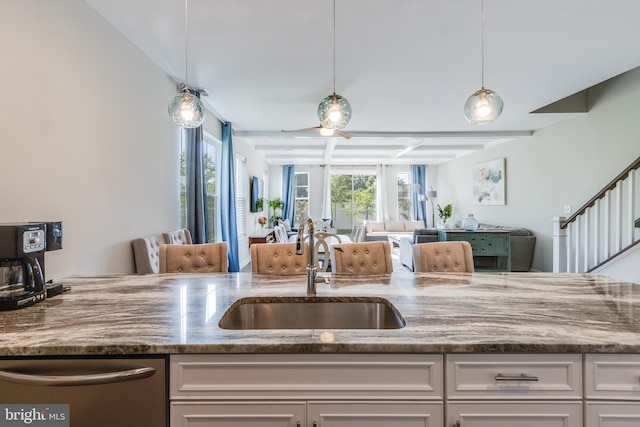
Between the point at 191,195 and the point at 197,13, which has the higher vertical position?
the point at 197,13

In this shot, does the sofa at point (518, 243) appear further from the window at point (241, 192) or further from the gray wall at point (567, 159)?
the window at point (241, 192)

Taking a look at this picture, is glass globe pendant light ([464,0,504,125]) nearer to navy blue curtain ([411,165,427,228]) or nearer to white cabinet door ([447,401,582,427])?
white cabinet door ([447,401,582,427])

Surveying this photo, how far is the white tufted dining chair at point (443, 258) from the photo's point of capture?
207cm

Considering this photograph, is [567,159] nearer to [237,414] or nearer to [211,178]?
[211,178]

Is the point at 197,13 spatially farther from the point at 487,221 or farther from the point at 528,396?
the point at 487,221

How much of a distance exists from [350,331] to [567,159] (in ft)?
18.5

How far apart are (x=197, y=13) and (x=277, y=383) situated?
2.44 m

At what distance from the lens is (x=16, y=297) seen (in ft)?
4.23

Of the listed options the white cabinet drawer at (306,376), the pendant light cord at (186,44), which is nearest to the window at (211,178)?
the pendant light cord at (186,44)

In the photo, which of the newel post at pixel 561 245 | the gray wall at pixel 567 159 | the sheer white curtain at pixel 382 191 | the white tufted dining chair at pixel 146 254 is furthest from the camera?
the sheer white curtain at pixel 382 191

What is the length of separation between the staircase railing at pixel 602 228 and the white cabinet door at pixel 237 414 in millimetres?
4013


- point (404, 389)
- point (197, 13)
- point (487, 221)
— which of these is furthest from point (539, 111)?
point (404, 389)

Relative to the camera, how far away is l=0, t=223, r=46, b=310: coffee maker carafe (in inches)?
51.8

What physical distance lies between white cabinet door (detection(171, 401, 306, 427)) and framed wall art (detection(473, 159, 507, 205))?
6933mm
